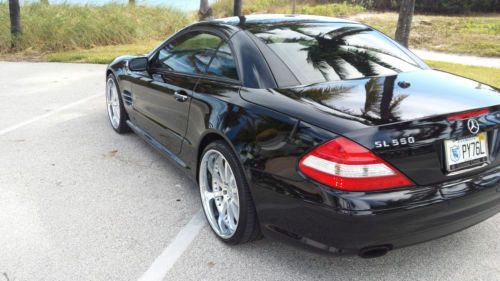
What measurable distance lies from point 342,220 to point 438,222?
0.52 metres

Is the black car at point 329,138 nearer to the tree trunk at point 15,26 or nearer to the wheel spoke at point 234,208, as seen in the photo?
the wheel spoke at point 234,208

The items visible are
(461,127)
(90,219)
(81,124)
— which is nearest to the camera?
(461,127)

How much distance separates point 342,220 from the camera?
222 cm

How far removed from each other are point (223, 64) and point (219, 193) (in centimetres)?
92

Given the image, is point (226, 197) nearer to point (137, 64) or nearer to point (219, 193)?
point (219, 193)

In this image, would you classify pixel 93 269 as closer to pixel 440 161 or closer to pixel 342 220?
pixel 342 220

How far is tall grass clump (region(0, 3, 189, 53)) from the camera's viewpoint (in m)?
13.0

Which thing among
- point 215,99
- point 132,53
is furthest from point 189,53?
point 132,53

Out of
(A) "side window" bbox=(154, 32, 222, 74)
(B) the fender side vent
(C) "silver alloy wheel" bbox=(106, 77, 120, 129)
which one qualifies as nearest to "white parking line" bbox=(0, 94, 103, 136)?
(C) "silver alloy wheel" bbox=(106, 77, 120, 129)

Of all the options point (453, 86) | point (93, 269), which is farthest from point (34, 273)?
point (453, 86)

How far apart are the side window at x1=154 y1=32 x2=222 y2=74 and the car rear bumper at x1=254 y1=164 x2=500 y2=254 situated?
4.75 feet

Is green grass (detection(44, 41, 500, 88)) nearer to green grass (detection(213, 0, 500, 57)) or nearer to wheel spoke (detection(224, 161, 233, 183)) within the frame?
green grass (detection(213, 0, 500, 57))

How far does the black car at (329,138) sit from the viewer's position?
224 cm

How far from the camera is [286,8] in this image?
20750mm
